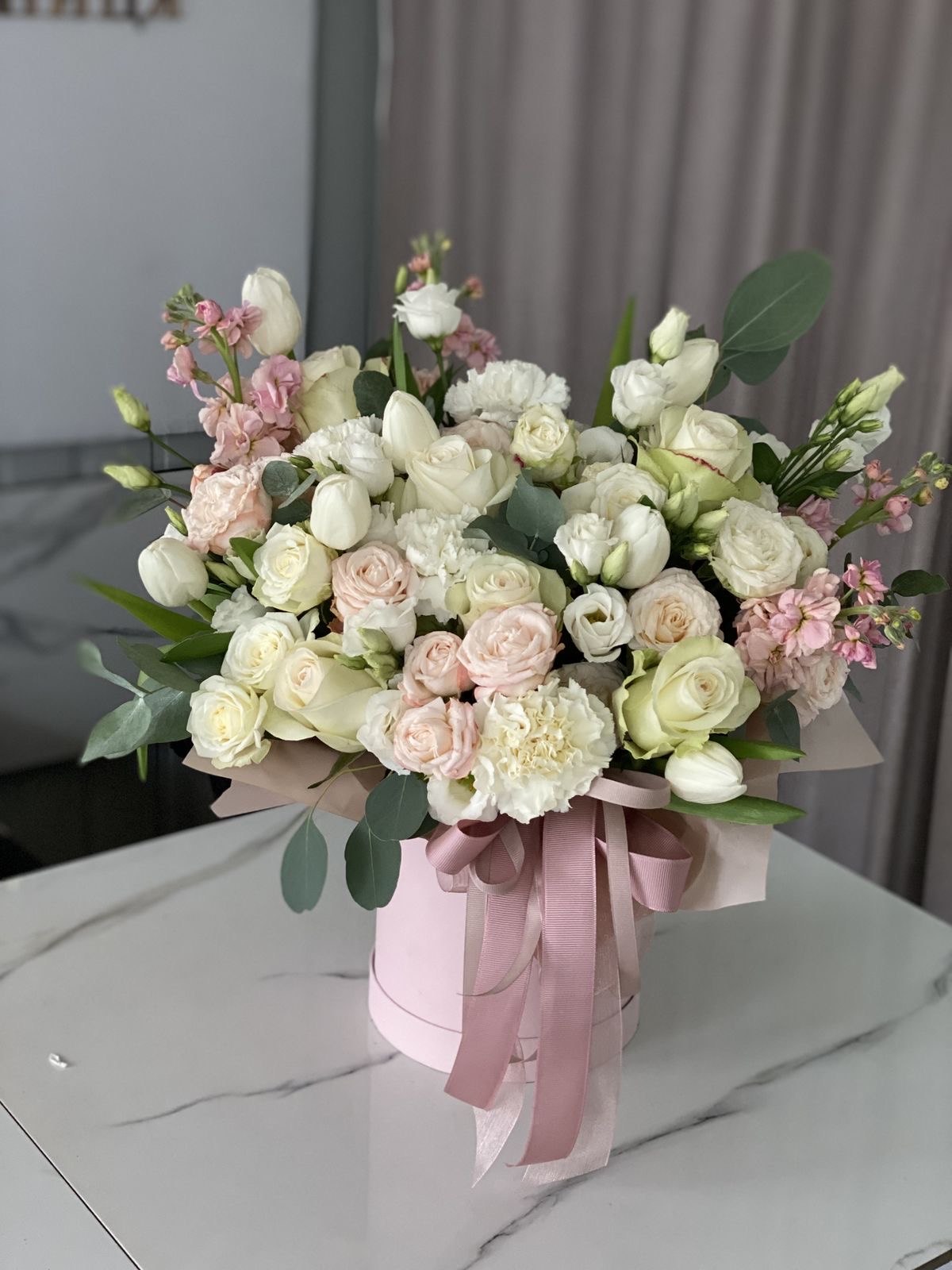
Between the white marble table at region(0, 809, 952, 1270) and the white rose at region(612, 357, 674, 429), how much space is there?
0.39 m

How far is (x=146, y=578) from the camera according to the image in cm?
79

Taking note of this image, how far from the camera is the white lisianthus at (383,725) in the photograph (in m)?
0.72

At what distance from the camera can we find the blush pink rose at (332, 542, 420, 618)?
0.73 metres

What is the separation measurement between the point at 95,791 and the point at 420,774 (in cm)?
114

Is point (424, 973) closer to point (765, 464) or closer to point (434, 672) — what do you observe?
point (434, 672)

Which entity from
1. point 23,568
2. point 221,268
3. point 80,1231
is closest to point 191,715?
point 80,1231

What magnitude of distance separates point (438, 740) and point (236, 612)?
184mm

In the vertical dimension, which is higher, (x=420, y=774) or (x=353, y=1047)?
(x=420, y=774)

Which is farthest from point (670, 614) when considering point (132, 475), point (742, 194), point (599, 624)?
point (742, 194)

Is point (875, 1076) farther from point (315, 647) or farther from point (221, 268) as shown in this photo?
point (221, 268)

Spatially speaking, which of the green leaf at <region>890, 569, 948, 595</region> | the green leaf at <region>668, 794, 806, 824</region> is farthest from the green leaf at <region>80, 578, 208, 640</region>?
the green leaf at <region>890, 569, 948, 595</region>

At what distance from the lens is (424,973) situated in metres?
0.88

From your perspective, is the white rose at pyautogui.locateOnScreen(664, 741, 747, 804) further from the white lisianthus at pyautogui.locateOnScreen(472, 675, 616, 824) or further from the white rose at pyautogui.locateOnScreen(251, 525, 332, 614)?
the white rose at pyautogui.locateOnScreen(251, 525, 332, 614)

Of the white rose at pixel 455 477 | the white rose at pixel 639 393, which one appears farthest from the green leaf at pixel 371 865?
the white rose at pixel 639 393
